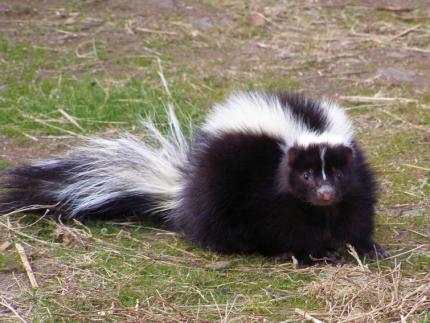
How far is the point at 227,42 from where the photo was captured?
31.2 ft

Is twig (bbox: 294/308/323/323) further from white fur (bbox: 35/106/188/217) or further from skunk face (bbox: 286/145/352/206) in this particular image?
white fur (bbox: 35/106/188/217)

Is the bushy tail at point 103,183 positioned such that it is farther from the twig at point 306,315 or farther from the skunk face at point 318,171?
the twig at point 306,315

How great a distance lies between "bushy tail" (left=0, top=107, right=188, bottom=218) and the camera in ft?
20.3

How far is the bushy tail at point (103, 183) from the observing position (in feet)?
20.3

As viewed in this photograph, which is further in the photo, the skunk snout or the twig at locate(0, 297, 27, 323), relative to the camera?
the skunk snout

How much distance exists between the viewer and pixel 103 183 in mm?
6223

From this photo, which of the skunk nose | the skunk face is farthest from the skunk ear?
the skunk nose

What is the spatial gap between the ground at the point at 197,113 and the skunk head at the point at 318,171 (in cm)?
41

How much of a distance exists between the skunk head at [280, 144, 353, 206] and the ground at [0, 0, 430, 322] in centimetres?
41

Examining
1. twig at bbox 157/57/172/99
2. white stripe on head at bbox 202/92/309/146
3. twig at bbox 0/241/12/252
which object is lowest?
twig at bbox 157/57/172/99

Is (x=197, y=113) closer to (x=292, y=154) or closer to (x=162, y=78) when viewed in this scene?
(x=162, y=78)

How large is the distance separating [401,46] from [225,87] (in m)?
1.88

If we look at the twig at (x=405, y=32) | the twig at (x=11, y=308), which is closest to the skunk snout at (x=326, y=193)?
the twig at (x=11, y=308)

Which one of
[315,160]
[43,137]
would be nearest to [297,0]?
[43,137]
